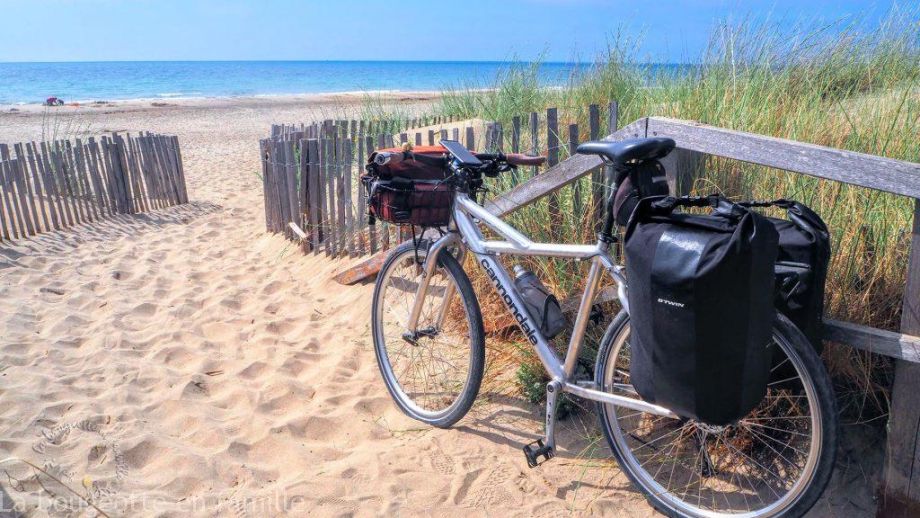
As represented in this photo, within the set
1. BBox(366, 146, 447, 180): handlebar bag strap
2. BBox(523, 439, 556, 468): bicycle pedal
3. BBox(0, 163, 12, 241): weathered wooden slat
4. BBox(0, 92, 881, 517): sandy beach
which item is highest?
BBox(366, 146, 447, 180): handlebar bag strap

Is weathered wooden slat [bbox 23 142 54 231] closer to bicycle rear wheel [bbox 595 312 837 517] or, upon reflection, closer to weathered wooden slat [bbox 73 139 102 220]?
weathered wooden slat [bbox 73 139 102 220]

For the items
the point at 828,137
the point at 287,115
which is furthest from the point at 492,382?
the point at 287,115

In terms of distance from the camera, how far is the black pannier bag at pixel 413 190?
3.02 m

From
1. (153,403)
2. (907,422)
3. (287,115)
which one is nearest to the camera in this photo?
(907,422)

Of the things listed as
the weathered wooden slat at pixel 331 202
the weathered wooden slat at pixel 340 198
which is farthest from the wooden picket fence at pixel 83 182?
the weathered wooden slat at pixel 340 198

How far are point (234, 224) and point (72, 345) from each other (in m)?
3.61

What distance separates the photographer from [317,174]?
18.3 ft

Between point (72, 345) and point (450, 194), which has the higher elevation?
point (450, 194)

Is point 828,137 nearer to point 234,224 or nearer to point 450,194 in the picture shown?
point 450,194

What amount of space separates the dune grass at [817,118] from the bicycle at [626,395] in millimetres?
436

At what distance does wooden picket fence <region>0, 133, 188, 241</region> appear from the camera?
6.37 metres

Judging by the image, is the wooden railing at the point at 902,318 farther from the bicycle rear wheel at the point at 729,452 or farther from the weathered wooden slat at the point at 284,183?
the weathered wooden slat at the point at 284,183

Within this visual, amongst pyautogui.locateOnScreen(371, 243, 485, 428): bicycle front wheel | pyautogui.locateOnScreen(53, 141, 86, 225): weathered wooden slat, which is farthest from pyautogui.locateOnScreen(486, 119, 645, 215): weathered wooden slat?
pyautogui.locateOnScreen(53, 141, 86, 225): weathered wooden slat

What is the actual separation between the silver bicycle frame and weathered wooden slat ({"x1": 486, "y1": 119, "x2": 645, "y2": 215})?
401 millimetres
